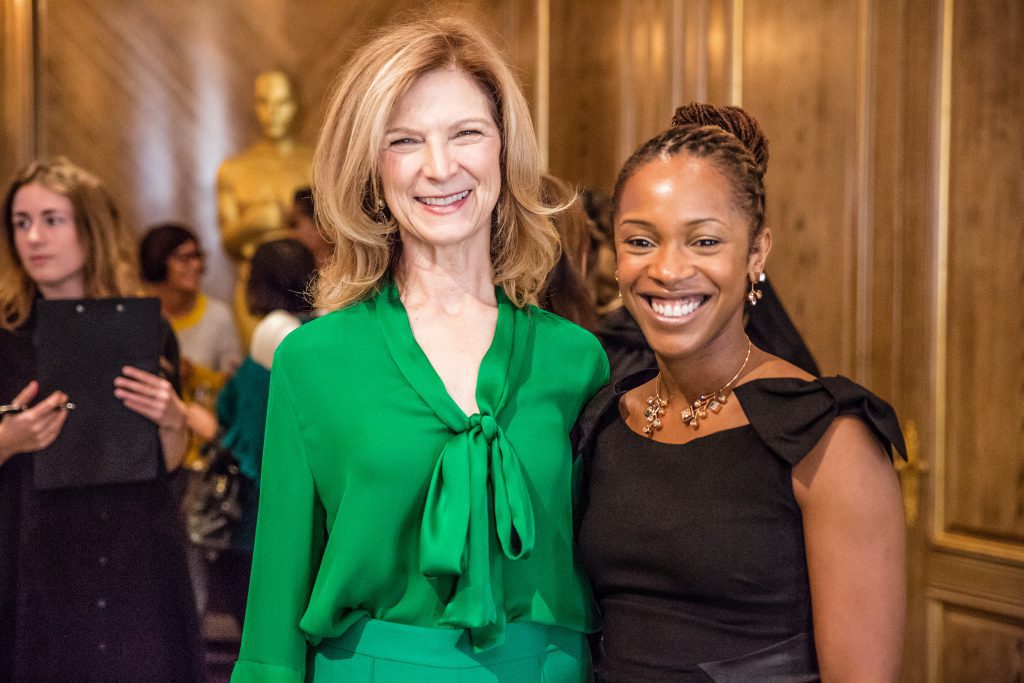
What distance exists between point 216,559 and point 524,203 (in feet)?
6.06

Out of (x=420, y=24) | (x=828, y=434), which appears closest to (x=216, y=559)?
(x=420, y=24)

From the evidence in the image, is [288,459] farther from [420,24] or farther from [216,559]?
[216,559]

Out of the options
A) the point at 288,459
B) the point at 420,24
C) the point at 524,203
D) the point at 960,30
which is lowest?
the point at 288,459

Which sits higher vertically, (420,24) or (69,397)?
(420,24)

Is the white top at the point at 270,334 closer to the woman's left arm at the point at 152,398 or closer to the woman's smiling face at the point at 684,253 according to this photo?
the woman's left arm at the point at 152,398

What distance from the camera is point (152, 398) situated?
92.1 inches

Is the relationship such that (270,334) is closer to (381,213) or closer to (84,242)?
(84,242)

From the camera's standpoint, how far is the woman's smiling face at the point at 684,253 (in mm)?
1583

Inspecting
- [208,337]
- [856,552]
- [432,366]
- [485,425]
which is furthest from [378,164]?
[208,337]

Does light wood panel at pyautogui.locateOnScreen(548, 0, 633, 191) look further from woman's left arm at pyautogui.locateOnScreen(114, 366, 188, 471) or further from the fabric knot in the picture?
the fabric knot

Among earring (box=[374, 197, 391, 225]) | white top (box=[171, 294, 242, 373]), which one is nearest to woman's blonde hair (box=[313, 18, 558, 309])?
earring (box=[374, 197, 391, 225])

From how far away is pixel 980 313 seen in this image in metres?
3.25

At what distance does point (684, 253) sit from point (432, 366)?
0.41m

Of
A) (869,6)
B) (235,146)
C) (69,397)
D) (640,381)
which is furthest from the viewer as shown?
(235,146)
